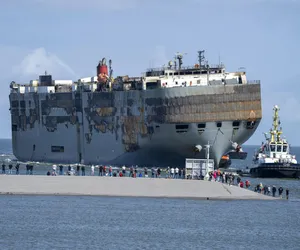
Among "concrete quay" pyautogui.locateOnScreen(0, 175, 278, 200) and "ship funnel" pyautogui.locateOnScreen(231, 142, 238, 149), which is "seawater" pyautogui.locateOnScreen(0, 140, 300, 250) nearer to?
"concrete quay" pyautogui.locateOnScreen(0, 175, 278, 200)

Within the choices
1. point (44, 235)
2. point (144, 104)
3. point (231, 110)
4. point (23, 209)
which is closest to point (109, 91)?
point (144, 104)

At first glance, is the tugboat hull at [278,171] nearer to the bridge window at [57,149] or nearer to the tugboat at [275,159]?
the tugboat at [275,159]

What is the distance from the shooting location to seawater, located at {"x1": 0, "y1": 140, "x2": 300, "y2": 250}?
74625 mm

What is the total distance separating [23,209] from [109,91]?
6050 cm

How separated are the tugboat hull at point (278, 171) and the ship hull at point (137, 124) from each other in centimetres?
604

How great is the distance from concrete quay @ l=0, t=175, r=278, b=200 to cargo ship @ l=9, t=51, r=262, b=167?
32.0m

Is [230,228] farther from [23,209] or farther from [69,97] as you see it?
[69,97]

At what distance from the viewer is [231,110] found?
13788 centimetres

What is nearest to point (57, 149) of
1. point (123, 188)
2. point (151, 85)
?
point (151, 85)

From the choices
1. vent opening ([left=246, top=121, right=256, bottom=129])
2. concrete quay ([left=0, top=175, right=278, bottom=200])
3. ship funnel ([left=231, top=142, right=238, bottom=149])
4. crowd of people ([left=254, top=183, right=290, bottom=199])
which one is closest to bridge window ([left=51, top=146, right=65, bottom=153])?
ship funnel ([left=231, top=142, right=238, bottom=149])

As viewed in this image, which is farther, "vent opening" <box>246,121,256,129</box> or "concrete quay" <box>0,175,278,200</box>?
"vent opening" <box>246,121,256,129</box>

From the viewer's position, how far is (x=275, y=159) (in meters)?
140

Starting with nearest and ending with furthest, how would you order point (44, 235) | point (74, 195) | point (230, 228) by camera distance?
point (44, 235) < point (230, 228) < point (74, 195)

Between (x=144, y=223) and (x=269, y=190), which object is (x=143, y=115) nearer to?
(x=269, y=190)
